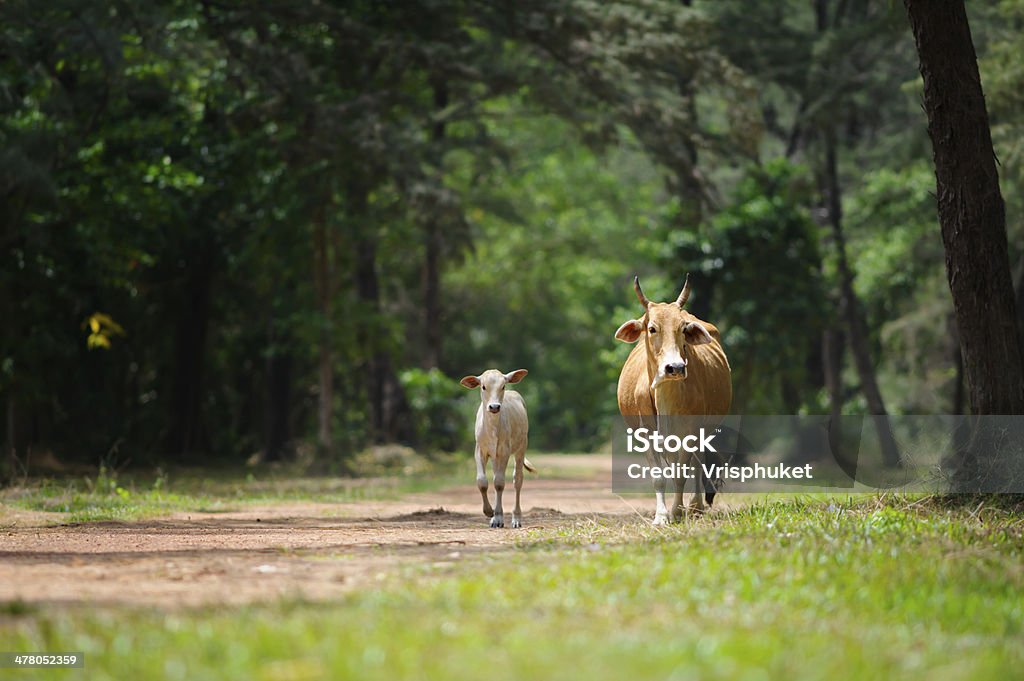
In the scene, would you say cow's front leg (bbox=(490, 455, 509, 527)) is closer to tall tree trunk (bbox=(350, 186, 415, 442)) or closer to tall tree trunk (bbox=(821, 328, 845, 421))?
tall tree trunk (bbox=(350, 186, 415, 442))

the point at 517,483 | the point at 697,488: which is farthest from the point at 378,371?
the point at 697,488

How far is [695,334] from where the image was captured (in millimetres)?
12680

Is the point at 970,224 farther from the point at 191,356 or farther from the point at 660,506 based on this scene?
the point at 191,356

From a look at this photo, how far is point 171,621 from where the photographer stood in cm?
684

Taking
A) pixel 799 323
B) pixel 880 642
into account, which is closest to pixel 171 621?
pixel 880 642

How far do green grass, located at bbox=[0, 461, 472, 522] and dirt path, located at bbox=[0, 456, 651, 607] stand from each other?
26.6 inches

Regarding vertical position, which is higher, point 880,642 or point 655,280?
point 655,280

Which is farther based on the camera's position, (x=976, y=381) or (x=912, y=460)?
(x=912, y=460)

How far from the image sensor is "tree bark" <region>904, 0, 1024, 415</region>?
12359mm

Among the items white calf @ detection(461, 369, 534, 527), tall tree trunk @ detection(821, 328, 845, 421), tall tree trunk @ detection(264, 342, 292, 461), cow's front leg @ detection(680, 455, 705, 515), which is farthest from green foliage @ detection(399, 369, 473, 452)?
cow's front leg @ detection(680, 455, 705, 515)

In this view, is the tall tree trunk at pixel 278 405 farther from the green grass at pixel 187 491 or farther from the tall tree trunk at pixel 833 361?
the tall tree trunk at pixel 833 361

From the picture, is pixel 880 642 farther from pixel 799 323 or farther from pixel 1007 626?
pixel 799 323

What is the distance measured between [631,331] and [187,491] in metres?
9.26

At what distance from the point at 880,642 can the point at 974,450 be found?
606 cm
